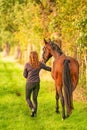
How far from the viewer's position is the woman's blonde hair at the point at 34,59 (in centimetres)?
1308

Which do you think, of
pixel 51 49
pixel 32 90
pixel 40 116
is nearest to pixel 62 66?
pixel 51 49

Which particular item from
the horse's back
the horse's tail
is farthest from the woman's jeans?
the horse's tail

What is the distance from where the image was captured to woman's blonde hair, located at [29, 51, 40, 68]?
1308 cm

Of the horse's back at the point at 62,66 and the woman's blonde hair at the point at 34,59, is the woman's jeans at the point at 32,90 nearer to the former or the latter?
the woman's blonde hair at the point at 34,59

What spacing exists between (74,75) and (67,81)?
577mm

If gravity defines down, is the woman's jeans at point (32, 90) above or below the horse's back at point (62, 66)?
below

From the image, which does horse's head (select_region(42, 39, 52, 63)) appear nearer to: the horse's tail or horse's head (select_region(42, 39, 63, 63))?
horse's head (select_region(42, 39, 63, 63))

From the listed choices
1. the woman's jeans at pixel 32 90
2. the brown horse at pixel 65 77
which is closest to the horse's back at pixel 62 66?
the brown horse at pixel 65 77

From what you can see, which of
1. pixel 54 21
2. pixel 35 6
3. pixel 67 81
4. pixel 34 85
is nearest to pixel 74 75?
pixel 67 81

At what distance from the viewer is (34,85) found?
13500 mm

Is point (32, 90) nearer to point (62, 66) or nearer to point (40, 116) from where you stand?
point (40, 116)

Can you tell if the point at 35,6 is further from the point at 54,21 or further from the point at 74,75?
the point at 74,75

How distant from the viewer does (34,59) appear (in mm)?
13195

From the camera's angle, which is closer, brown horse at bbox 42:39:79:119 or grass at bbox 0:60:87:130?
grass at bbox 0:60:87:130
